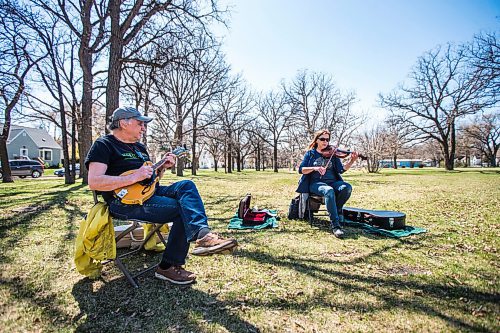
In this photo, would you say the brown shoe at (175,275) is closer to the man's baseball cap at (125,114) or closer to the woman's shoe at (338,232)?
the man's baseball cap at (125,114)

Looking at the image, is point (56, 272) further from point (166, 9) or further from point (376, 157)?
point (376, 157)

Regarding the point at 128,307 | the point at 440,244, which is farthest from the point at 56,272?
the point at 440,244

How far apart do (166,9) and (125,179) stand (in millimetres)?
8482

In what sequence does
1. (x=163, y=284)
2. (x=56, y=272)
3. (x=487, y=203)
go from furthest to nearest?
(x=487, y=203) → (x=56, y=272) → (x=163, y=284)

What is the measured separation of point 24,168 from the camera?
23.1 m

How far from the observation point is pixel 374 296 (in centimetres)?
226

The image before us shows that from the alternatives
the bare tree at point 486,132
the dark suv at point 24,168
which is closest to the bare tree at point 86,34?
the dark suv at point 24,168

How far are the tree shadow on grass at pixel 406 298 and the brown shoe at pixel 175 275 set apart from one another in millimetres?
829

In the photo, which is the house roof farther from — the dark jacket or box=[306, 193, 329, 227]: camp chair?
box=[306, 193, 329, 227]: camp chair

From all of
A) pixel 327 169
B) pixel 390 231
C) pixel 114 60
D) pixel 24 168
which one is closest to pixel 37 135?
pixel 24 168

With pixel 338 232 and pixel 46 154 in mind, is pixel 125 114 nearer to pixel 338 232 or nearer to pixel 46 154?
pixel 338 232

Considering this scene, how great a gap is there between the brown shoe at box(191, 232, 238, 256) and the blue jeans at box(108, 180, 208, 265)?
0.38 ft

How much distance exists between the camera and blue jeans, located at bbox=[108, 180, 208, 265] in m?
2.31

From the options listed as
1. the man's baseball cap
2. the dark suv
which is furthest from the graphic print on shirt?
the dark suv
